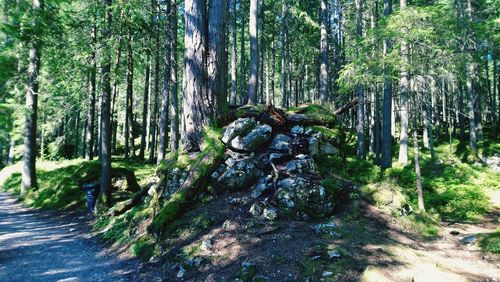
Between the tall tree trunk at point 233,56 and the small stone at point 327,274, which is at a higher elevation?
the tall tree trunk at point 233,56

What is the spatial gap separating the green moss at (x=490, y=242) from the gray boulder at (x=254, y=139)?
4.85m

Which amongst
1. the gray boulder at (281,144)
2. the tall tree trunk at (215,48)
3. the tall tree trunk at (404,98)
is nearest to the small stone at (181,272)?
the gray boulder at (281,144)

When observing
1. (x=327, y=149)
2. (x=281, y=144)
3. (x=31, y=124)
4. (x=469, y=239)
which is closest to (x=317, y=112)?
(x=327, y=149)

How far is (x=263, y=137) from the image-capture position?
772 cm

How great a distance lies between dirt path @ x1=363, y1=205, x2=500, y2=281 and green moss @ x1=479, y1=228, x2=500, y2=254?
0.44ft

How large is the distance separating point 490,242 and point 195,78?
7.15 m

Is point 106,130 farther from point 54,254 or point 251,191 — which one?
point 251,191

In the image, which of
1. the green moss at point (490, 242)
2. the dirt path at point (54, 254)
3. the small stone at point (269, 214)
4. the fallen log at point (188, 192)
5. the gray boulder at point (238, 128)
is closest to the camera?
the green moss at point (490, 242)

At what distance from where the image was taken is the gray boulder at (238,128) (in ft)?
25.2

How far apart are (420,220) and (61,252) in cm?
827

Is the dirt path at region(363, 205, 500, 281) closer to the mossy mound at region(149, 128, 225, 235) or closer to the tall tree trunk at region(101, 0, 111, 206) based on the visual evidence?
the mossy mound at region(149, 128, 225, 235)

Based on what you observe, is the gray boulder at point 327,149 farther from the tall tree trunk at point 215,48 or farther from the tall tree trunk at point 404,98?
the tall tree trunk at point 215,48

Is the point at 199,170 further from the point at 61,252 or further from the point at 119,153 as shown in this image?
the point at 119,153

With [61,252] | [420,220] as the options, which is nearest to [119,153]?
[61,252]
